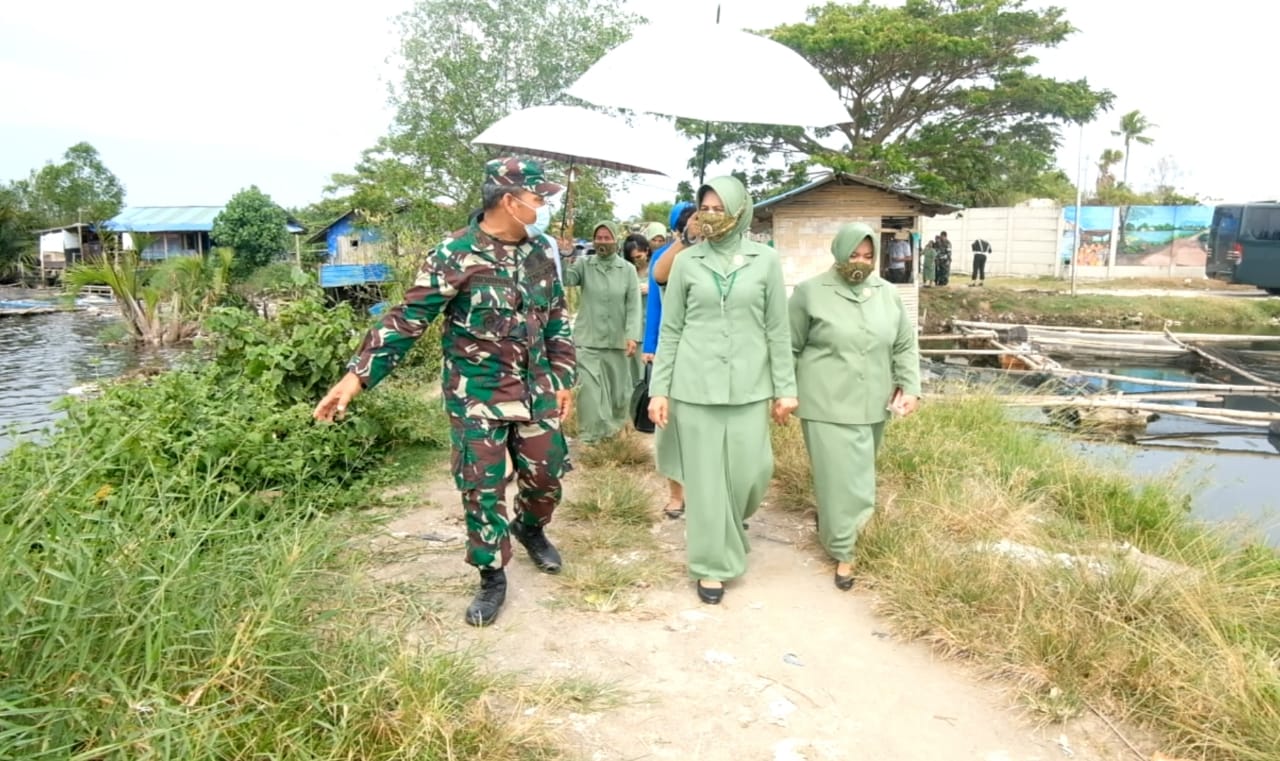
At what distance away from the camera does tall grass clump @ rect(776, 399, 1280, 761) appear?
2.56m

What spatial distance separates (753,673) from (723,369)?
1212 millimetres

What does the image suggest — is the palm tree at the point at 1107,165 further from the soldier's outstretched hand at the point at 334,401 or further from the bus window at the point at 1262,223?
the soldier's outstretched hand at the point at 334,401

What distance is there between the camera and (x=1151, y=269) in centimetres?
2725

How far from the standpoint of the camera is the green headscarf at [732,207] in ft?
11.4

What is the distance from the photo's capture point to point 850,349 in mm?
3684

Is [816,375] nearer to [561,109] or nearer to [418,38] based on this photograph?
[561,109]

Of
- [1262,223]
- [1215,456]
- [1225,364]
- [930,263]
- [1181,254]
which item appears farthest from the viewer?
[1181,254]

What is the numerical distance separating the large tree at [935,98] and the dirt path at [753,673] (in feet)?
55.0

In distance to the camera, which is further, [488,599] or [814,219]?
[814,219]

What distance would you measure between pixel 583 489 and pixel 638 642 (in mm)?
1799

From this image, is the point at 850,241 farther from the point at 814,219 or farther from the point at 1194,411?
the point at 1194,411

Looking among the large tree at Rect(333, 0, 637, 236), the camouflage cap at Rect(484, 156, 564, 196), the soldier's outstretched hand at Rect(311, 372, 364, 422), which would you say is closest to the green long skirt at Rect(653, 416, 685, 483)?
the camouflage cap at Rect(484, 156, 564, 196)

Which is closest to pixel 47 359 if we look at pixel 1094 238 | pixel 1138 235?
pixel 1094 238

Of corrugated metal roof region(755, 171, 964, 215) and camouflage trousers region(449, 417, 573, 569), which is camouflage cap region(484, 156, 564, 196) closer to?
camouflage trousers region(449, 417, 573, 569)
